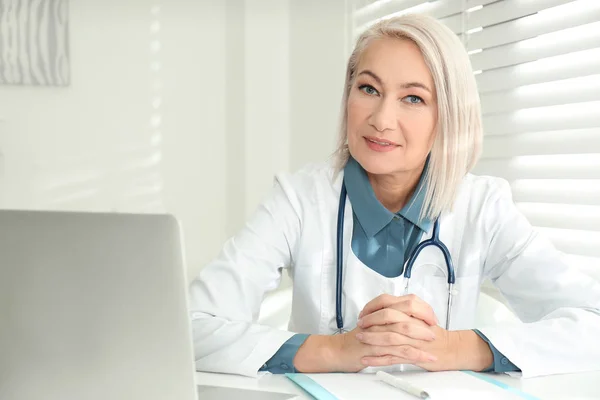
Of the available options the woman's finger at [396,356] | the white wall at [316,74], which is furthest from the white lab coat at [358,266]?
the white wall at [316,74]

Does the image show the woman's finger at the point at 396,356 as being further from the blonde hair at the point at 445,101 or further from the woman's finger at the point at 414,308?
the blonde hair at the point at 445,101

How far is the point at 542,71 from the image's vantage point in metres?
1.94

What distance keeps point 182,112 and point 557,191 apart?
59.8 inches

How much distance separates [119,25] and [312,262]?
5.56 ft

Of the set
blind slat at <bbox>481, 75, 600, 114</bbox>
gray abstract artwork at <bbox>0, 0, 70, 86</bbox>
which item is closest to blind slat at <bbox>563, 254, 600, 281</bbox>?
blind slat at <bbox>481, 75, 600, 114</bbox>

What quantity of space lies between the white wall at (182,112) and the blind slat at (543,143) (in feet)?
3.03

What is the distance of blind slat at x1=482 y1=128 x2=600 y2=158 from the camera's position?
180cm

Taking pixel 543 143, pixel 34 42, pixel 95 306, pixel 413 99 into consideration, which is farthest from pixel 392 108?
pixel 34 42

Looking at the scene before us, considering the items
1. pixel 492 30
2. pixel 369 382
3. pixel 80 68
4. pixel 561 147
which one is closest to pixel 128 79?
pixel 80 68

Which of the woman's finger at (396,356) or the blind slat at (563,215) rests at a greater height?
the blind slat at (563,215)

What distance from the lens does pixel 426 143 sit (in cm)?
146

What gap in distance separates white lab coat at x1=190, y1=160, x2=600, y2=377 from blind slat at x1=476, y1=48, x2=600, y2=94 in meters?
0.43

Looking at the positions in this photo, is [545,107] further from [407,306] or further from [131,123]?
[131,123]

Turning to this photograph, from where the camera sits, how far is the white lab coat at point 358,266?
135cm
